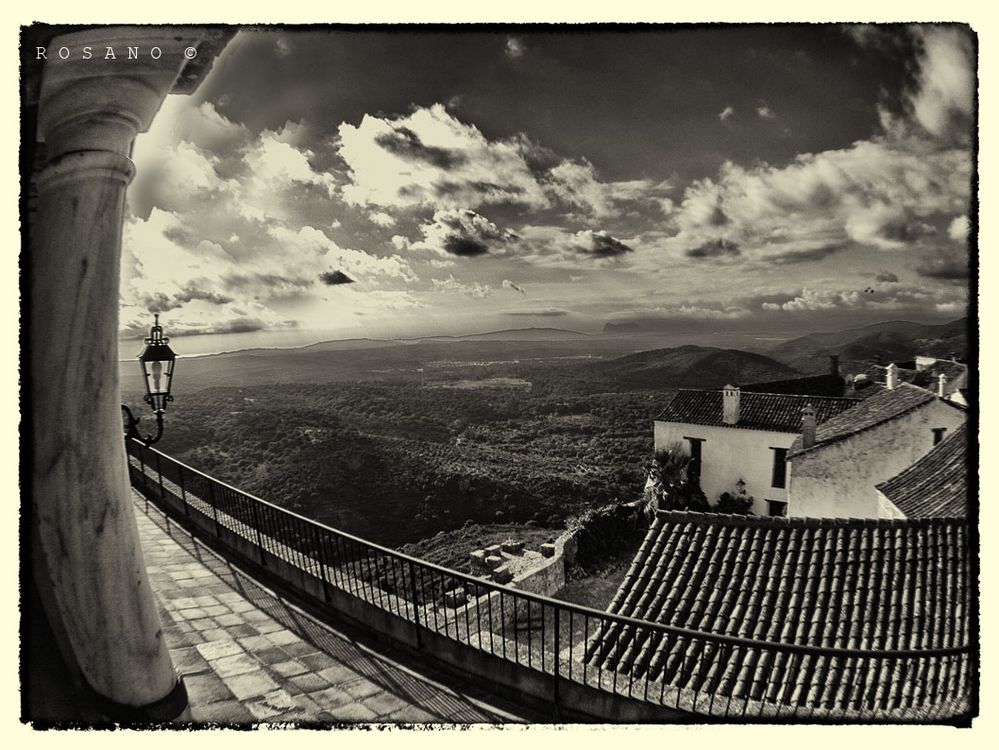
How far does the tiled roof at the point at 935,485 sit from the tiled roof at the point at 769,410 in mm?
4090

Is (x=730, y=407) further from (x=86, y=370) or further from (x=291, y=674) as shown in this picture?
(x=86, y=370)

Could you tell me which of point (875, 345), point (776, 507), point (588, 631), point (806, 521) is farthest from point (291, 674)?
point (776, 507)

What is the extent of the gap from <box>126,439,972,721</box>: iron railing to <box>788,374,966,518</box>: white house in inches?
126

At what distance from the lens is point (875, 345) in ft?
19.4

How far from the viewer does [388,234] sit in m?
5.58

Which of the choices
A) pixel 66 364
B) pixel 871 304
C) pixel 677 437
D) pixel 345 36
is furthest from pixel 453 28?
pixel 677 437

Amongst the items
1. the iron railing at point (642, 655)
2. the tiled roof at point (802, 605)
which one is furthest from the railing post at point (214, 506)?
the tiled roof at point (802, 605)

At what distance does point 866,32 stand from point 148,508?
19.7 ft

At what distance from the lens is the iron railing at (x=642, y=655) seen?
8.56ft

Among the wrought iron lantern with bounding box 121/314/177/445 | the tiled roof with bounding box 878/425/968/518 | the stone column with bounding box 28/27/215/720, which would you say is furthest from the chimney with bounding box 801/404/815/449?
the stone column with bounding box 28/27/215/720

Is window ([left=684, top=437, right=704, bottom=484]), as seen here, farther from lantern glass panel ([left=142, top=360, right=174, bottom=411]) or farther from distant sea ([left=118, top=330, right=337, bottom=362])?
lantern glass panel ([left=142, top=360, right=174, bottom=411])

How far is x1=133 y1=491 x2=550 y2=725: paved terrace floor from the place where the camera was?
256 centimetres

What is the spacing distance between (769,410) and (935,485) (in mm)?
5742

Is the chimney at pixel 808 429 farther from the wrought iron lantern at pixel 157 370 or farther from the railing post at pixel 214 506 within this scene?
the wrought iron lantern at pixel 157 370
